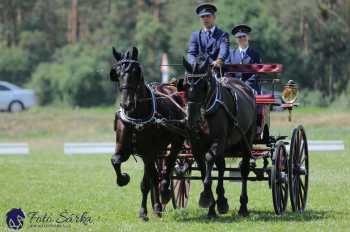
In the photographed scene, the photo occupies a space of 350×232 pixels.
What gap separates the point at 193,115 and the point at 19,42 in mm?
50770

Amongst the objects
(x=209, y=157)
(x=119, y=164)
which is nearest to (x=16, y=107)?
(x=119, y=164)

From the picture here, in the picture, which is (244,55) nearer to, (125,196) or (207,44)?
(207,44)

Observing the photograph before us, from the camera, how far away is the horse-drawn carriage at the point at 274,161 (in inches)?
525

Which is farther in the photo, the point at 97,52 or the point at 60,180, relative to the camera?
the point at 97,52

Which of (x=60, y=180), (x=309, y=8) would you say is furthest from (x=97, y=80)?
(x=60, y=180)

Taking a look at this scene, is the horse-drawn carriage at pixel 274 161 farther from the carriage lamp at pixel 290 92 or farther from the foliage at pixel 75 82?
the foliage at pixel 75 82

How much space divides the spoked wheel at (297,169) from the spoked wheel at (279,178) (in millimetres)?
99

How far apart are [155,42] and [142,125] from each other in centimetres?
4395

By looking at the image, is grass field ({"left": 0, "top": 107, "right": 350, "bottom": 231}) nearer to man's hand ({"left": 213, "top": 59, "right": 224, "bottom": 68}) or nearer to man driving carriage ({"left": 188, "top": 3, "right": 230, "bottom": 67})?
man's hand ({"left": 213, "top": 59, "right": 224, "bottom": 68})

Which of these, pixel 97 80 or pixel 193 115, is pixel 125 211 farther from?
pixel 97 80

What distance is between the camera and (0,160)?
1003 inches

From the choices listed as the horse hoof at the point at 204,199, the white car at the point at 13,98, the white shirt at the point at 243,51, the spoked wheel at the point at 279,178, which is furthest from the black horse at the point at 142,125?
the white car at the point at 13,98

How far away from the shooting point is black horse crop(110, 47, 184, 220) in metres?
11.9

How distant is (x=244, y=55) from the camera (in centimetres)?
1492
